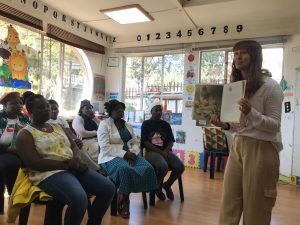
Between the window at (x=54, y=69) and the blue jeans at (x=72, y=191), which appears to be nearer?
the blue jeans at (x=72, y=191)

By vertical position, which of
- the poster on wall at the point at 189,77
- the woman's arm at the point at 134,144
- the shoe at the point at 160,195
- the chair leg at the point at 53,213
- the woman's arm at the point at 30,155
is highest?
the poster on wall at the point at 189,77

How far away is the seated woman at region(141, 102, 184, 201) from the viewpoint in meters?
3.10

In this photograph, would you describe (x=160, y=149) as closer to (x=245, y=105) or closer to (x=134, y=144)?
(x=134, y=144)

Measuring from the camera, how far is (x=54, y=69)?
4.71m

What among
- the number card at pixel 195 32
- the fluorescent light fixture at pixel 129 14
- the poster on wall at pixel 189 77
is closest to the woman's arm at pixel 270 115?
the fluorescent light fixture at pixel 129 14

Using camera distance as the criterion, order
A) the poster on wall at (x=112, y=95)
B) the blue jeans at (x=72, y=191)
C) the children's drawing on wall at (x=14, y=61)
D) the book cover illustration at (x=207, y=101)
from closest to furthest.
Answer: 1. the book cover illustration at (x=207, y=101)
2. the blue jeans at (x=72, y=191)
3. the children's drawing on wall at (x=14, y=61)
4. the poster on wall at (x=112, y=95)

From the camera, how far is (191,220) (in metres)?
2.60

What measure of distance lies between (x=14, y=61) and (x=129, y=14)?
174 centimetres

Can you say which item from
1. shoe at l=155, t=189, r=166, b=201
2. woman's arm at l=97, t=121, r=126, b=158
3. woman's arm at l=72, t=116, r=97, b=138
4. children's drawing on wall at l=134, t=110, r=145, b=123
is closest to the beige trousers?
woman's arm at l=97, t=121, r=126, b=158

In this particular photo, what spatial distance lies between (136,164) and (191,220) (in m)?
0.72

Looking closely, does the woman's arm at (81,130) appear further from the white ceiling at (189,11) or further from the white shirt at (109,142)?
the white ceiling at (189,11)

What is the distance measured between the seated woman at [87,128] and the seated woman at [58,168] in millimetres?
1424

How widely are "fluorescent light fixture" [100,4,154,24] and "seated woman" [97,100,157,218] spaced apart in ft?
5.24

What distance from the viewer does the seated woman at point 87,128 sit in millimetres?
3475
